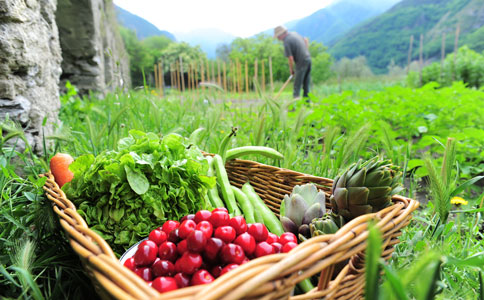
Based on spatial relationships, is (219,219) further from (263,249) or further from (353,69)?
(353,69)

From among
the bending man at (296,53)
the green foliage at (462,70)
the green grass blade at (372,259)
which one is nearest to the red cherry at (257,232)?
the green grass blade at (372,259)

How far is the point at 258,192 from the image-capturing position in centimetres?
160

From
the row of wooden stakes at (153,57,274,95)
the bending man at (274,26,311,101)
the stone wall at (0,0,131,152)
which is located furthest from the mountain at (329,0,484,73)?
the stone wall at (0,0,131,152)

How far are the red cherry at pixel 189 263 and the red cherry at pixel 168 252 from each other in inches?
2.4

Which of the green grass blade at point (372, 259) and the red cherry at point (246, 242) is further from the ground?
the green grass blade at point (372, 259)

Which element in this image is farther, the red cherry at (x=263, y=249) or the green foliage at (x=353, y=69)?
the green foliage at (x=353, y=69)

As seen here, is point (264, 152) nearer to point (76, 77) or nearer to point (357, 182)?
point (357, 182)

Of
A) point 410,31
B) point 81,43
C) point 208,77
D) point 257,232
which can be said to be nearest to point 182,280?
point 257,232

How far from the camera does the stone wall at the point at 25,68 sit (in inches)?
64.0

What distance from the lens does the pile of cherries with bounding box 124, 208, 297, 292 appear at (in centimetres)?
75

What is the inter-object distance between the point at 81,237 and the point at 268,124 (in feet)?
5.56

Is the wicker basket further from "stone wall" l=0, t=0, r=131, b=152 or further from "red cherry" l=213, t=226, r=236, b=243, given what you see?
"stone wall" l=0, t=0, r=131, b=152

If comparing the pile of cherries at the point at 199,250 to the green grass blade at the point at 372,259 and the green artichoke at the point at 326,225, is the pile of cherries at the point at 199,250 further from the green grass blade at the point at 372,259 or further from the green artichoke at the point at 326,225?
the green grass blade at the point at 372,259

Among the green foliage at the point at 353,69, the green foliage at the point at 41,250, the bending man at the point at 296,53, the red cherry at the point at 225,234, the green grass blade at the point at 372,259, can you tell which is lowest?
the green foliage at the point at 41,250
